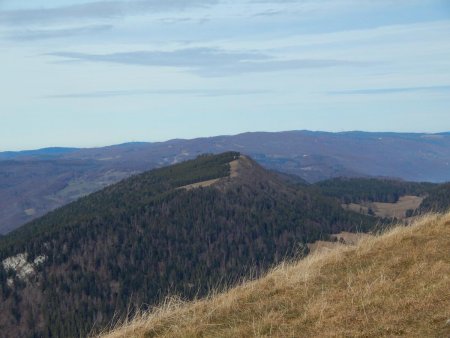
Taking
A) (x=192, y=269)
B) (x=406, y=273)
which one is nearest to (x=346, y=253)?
(x=406, y=273)

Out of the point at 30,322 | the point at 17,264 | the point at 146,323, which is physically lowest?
the point at 30,322

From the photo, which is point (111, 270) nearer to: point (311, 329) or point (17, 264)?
point (17, 264)

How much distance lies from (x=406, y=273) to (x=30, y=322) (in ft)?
533

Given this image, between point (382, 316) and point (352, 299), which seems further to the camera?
point (352, 299)

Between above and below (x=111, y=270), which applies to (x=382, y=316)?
above

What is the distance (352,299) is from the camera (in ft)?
43.8

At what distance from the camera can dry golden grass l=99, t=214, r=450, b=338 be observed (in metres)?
Answer: 11.8

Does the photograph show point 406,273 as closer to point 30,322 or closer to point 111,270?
point 30,322

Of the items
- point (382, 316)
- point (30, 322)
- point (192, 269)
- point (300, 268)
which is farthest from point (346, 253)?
point (192, 269)

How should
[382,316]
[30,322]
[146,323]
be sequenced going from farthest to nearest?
[30,322] → [146,323] → [382,316]

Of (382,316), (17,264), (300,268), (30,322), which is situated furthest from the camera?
(17,264)

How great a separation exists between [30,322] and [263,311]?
161509 mm

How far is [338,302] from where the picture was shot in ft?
44.0

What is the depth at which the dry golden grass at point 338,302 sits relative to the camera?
11.8 meters
